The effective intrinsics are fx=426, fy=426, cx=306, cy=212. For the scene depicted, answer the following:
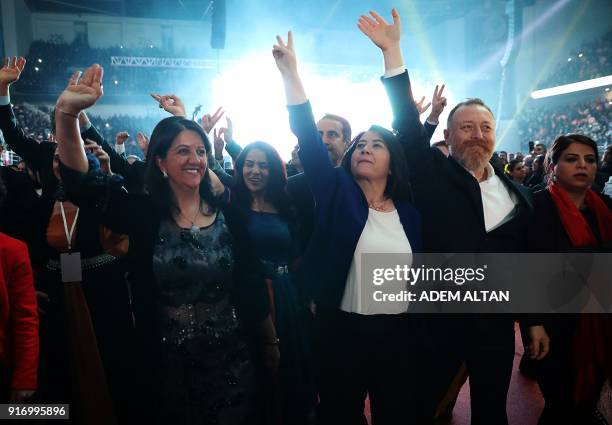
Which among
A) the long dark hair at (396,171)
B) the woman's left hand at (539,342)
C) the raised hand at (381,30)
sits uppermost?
the raised hand at (381,30)

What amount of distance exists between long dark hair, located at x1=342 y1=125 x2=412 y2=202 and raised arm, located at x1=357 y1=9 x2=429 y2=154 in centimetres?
13

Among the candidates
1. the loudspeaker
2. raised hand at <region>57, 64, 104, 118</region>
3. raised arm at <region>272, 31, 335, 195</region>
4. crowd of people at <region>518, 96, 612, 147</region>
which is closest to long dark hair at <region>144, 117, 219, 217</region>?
raised hand at <region>57, 64, 104, 118</region>

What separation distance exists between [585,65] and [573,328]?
1723cm

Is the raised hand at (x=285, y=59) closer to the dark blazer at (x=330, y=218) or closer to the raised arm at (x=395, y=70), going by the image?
the dark blazer at (x=330, y=218)

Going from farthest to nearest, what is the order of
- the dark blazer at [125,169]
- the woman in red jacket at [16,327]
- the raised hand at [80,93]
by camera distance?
the dark blazer at [125,169], the woman in red jacket at [16,327], the raised hand at [80,93]

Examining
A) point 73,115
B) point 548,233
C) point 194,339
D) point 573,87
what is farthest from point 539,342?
point 573,87

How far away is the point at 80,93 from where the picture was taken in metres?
1.33

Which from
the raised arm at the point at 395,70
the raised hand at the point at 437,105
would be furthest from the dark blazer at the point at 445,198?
the raised hand at the point at 437,105

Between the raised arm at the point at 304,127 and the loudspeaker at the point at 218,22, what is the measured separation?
32.8 ft

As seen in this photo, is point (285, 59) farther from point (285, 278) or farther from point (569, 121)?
point (569, 121)

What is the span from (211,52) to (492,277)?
759 inches

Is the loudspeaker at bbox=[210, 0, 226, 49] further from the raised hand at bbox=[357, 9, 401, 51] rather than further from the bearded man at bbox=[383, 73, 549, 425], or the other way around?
the bearded man at bbox=[383, 73, 549, 425]

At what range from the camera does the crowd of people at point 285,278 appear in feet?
4.99

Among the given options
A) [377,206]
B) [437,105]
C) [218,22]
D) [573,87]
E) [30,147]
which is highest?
[218,22]
